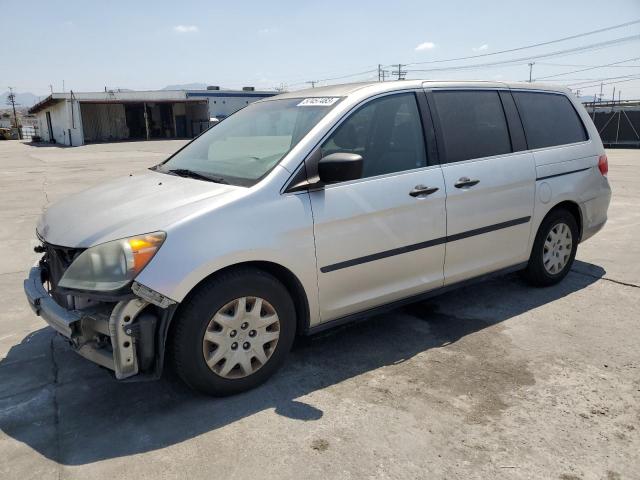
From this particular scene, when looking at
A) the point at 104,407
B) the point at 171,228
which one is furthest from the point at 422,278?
the point at 104,407

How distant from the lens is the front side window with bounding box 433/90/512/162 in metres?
3.84

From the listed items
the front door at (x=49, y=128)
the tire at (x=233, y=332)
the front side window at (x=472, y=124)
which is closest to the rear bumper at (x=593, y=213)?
the front side window at (x=472, y=124)

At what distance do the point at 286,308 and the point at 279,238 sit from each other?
44 centimetres

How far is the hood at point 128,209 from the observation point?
2816mm

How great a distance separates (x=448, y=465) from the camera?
8.07ft

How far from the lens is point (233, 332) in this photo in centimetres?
295

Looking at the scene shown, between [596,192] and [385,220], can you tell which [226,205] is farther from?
[596,192]

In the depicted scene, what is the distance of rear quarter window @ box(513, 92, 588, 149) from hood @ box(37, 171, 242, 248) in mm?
2726

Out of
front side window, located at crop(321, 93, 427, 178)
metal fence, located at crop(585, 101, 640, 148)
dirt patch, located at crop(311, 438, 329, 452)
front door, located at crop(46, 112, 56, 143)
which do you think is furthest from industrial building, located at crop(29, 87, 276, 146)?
dirt patch, located at crop(311, 438, 329, 452)

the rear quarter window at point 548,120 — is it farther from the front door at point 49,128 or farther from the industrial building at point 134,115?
the front door at point 49,128

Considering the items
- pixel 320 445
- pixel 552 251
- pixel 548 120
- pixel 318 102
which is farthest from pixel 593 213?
pixel 320 445

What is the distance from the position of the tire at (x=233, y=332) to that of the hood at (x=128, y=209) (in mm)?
442

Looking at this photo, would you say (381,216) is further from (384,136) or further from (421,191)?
(384,136)

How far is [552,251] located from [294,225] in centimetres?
280
